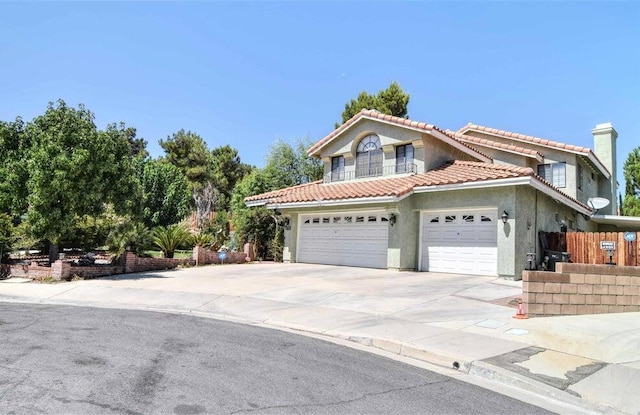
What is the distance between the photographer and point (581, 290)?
10.2 m

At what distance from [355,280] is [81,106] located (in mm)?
11058

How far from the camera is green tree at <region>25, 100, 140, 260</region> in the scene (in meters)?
13.9

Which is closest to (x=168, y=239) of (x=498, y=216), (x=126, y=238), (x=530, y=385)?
(x=126, y=238)

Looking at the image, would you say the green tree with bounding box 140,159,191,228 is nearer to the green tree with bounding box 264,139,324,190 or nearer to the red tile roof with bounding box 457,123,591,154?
the green tree with bounding box 264,139,324,190

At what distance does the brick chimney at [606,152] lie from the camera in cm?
2580

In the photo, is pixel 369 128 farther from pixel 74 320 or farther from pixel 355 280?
pixel 74 320

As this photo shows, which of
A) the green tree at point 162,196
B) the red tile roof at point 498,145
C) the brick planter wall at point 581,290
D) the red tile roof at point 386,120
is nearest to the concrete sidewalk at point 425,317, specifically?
the brick planter wall at point 581,290

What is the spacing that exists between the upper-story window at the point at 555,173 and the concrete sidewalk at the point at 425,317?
35.5 ft

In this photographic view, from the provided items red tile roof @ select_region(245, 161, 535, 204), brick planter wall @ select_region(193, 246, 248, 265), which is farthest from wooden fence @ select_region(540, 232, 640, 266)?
brick planter wall @ select_region(193, 246, 248, 265)

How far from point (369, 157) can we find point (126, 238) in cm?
1077

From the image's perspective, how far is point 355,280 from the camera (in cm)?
1435

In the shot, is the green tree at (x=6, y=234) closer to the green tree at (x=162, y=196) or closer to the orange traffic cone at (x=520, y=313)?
the green tree at (x=162, y=196)

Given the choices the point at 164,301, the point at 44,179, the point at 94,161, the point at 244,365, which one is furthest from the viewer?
the point at 94,161

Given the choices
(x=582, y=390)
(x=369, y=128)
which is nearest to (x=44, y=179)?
(x=369, y=128)
